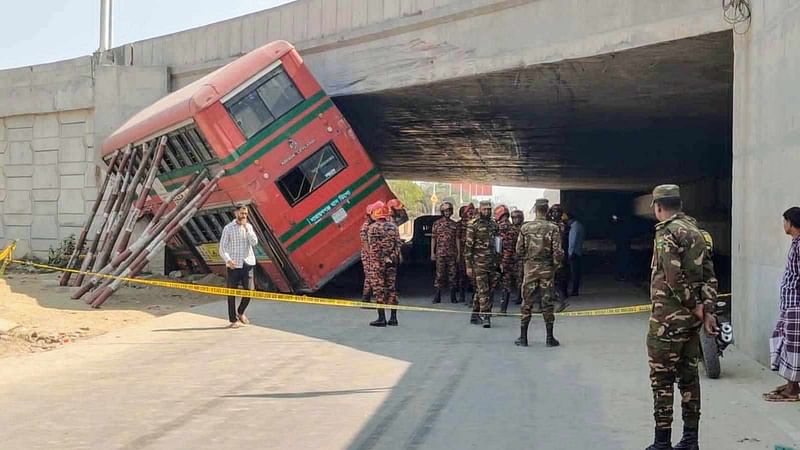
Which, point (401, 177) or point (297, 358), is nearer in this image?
point (297, 358)

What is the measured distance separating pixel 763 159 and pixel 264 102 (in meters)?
7.83

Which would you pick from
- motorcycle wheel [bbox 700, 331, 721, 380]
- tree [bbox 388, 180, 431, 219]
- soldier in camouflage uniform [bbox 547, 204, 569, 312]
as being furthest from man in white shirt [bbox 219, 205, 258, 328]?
tree [bbox 388, 180, 431, 219]

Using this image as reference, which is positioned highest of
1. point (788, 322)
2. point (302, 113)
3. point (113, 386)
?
point (302, 113)

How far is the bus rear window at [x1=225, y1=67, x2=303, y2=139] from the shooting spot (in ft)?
43.2

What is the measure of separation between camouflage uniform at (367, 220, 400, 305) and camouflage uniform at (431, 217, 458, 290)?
10.3 ft

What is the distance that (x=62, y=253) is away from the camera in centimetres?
1920

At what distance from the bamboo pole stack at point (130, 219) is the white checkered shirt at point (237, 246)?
2.15 metres

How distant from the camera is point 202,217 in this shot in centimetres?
1495

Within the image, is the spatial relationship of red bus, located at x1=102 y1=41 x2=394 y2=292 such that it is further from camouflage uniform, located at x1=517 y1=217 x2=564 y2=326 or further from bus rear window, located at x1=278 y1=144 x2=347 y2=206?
camouflage uniform, located at x1=517 y1=217 x2=564 y2=326

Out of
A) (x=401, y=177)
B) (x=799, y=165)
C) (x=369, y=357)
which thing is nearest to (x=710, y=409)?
(x=799, y=165)

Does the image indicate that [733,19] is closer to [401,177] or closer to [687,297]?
[687,297]

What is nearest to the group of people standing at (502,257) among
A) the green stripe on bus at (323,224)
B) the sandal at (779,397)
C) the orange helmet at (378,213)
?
the orange helmet at (378,213)

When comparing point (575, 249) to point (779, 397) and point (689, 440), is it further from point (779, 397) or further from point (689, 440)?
point (689, 440)

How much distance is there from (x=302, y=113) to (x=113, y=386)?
7114 mm
